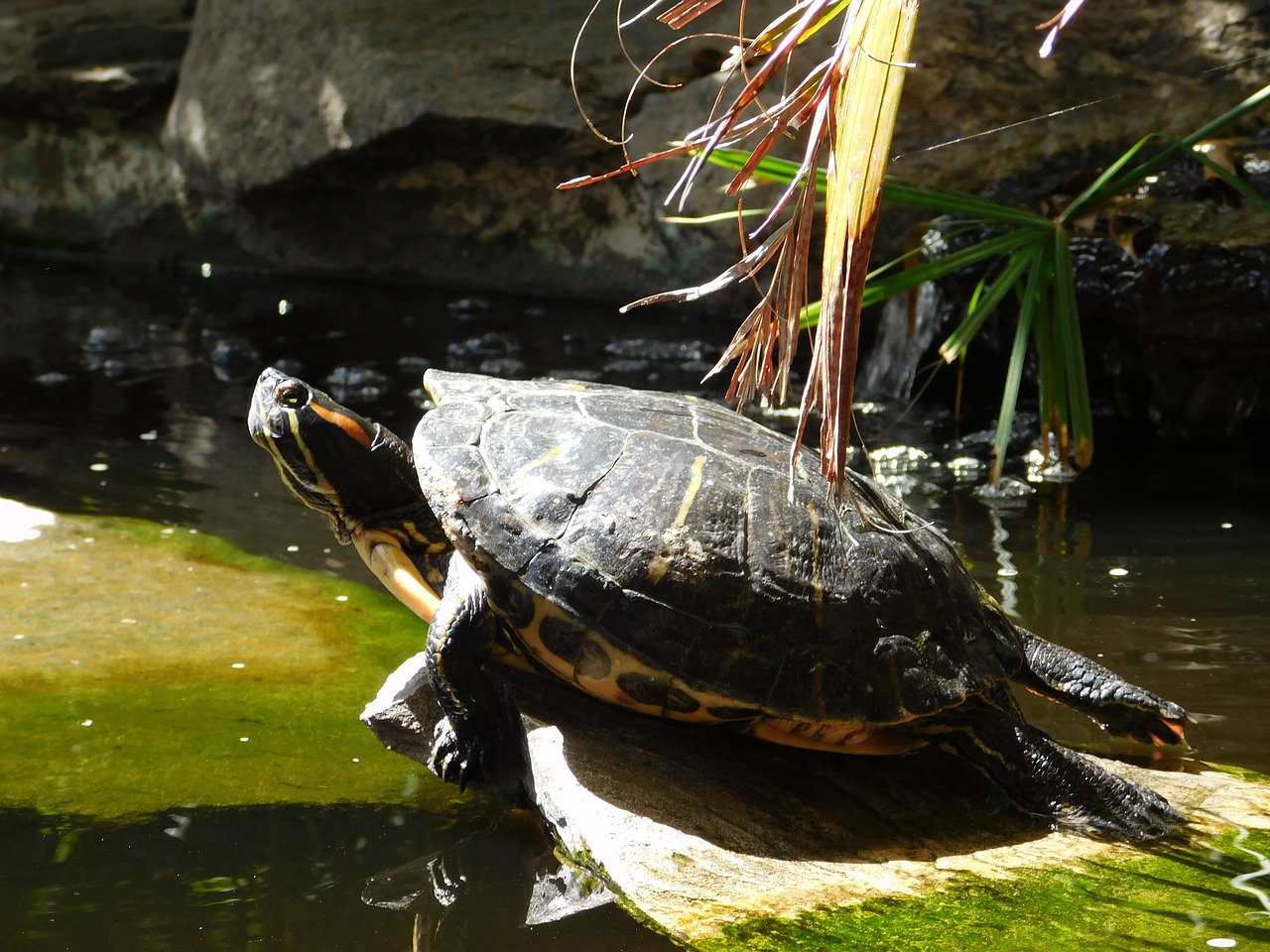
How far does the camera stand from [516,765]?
2.83 metres

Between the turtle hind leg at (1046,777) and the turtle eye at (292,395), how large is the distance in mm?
1752

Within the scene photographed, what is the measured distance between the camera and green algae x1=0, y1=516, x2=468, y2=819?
2885 mm

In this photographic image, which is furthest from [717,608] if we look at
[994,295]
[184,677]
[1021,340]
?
[994,295]

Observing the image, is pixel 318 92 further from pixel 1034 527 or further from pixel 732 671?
pixel 732 671

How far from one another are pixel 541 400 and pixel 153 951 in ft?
4.81

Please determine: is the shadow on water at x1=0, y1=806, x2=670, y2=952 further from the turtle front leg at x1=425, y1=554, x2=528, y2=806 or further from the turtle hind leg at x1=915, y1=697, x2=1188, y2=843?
the turtle hind leg at x1=915, y1=697, x2=1188, y2=843

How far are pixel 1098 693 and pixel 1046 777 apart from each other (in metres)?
0.37

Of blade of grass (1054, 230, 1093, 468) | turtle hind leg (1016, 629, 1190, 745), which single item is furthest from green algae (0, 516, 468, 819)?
blade of grass (1054, 230, 1093, 468)

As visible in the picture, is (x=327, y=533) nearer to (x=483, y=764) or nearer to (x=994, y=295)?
(x=483, y=764)

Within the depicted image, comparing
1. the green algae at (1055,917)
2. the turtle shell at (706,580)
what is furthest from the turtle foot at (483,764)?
the green algae at (1055,917)

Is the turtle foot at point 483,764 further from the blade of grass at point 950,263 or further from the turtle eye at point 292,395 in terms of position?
the blade of grass at point 950,263

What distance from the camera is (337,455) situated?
3188mm

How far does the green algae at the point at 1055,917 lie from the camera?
7.14 ft

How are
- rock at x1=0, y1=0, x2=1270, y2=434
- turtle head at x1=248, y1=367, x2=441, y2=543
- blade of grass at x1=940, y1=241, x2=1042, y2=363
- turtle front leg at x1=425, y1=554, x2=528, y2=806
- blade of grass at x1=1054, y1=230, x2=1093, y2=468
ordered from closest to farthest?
turtle front leg at x1=425, y1=554, x2=528, y2=806, turtle head at x1=248, y1=367, x2=441, y2=543, blade of grass at x1=1054, y1=230, x2=1093, y2=468, blade of grass at x1=940, y1=241, x2=1042, y2=363, rock at x1=0, y1=0, x2=1270, y2=434
